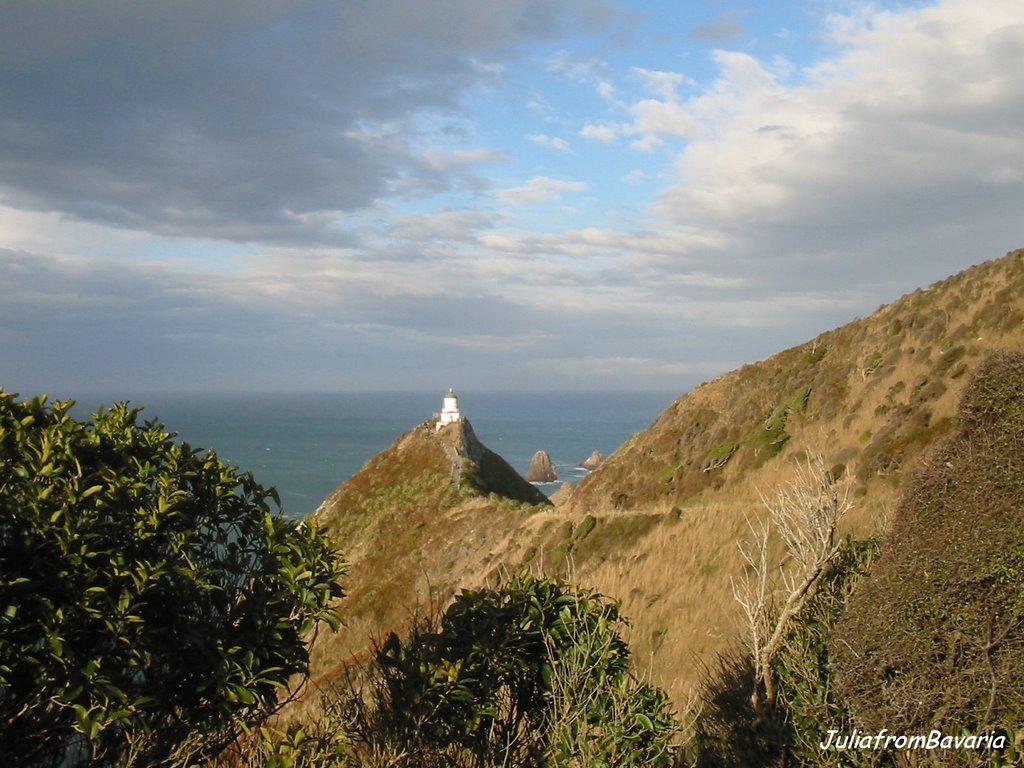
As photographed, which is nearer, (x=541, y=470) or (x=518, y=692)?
(x=518, y=692)

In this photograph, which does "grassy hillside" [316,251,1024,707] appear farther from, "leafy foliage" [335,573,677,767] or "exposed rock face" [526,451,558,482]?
"exposed rock face" [526,451,558,482]

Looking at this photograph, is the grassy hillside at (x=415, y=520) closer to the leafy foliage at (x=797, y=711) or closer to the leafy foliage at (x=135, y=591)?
the leafy foliage at (x=797, y=711)

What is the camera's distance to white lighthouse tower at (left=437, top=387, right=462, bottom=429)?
51625 mm

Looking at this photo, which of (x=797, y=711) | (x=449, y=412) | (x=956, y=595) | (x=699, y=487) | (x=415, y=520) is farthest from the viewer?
(x=449, y=412)

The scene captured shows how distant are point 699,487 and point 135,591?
92.2ft

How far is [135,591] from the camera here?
4445 millimetres

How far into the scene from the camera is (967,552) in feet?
18.8

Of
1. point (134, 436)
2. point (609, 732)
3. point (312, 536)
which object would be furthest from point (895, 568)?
point (134, 436)

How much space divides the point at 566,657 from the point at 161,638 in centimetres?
288

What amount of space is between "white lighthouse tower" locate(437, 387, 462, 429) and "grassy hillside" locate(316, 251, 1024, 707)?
577cm

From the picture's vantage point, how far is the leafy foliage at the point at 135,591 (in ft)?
13.8

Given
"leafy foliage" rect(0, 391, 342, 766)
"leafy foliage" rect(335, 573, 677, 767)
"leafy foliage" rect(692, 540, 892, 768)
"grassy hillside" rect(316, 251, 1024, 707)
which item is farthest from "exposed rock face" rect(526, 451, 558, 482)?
"leafy foliage" rect(0, 391, 342, 766)

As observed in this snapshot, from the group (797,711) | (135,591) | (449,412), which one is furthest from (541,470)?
(135,591)

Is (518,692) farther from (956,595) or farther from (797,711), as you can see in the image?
(956,595)
